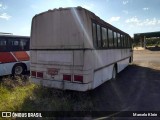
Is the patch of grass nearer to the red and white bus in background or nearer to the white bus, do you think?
the white bus

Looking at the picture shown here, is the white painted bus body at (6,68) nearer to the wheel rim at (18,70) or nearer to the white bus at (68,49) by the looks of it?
the wheel rim at (18,70)

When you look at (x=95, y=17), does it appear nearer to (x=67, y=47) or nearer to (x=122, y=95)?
(x=67, y=47)

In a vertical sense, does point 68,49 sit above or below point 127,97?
above

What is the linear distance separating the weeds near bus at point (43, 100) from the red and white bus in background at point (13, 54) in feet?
12.1

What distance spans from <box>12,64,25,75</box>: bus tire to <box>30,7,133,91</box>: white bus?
450 centimetres

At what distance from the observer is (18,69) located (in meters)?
12.2

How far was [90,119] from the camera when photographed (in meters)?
5.56

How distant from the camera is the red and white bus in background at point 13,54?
36.0ft

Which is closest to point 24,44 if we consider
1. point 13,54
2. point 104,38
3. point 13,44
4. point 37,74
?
point 13,44

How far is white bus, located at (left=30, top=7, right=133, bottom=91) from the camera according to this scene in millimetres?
6297

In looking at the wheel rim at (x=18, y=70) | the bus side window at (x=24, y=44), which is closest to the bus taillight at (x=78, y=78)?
the wheel rim at (x=18, y=70)

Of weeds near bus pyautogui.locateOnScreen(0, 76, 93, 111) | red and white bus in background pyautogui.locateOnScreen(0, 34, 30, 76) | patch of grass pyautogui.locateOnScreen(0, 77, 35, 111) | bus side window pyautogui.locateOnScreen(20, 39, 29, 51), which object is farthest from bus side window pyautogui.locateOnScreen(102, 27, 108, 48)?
bus side window pyautogui.locateOnScreen(20, 39, 29, 51)

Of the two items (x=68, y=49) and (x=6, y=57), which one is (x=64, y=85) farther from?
(x=6, y=57)

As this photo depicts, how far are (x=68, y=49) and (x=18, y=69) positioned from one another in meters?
6.82
